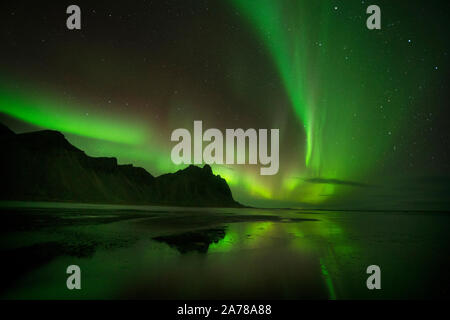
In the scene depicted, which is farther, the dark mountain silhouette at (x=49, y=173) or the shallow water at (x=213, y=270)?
the dark mountain silhouette at (x=49, y=173)

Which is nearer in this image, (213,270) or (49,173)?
(213,270)

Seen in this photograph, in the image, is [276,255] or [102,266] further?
[276,255]

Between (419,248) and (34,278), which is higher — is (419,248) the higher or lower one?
the lower one

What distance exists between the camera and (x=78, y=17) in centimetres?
1441

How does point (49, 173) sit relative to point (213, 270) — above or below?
below

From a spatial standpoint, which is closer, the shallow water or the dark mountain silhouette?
the shallow water
